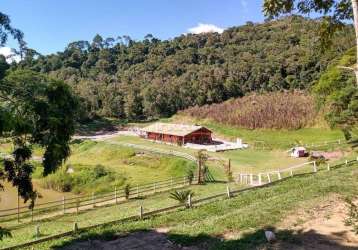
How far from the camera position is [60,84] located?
1573 cm

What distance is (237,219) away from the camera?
1530 centimetres

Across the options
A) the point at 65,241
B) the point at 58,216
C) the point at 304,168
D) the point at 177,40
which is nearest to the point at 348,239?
the point at 65,241

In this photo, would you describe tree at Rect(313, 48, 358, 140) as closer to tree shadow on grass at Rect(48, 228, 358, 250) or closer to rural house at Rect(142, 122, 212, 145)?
rural house at Rect(142, 122, 212, 145)

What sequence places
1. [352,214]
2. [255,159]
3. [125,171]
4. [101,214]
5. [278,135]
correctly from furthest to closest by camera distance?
1. [278,135]
2. [125,171]
3. [255,159]
4. [101,214]
5. [352,214]

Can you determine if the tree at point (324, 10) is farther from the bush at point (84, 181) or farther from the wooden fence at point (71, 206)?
the bush at point (84, 181)

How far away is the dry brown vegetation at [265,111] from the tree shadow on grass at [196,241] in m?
57.0

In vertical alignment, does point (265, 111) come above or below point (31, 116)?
below

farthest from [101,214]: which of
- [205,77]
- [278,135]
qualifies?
[205,77]

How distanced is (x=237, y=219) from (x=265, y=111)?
60927 millimetres

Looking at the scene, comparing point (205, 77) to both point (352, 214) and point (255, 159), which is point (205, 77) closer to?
point (255, 159)

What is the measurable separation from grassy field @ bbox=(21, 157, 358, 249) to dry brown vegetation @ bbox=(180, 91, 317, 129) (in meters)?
49.1

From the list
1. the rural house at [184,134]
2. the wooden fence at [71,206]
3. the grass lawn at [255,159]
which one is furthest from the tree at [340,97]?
the rural house at [184,134]

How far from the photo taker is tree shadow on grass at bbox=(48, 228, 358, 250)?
39.5 ft

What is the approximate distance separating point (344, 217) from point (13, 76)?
11633 mm
